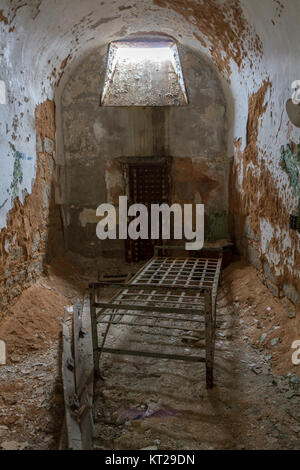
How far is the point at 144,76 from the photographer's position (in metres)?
5.86

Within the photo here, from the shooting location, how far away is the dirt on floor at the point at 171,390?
206 cm

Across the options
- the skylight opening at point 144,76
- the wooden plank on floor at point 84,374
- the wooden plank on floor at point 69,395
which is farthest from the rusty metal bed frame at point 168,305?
the skylight opening at point 144,76

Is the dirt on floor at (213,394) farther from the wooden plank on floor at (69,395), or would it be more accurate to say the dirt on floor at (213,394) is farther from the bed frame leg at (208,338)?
the wooden plank on floor at (69,395)

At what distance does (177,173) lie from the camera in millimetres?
5809

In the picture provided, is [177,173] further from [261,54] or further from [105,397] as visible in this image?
[105,397]

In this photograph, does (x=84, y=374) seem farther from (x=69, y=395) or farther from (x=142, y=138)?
(x=142, y=138)

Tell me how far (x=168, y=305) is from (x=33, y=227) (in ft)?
6.37

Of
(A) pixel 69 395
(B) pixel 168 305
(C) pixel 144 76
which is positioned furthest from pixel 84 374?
(C) pixel 144 76

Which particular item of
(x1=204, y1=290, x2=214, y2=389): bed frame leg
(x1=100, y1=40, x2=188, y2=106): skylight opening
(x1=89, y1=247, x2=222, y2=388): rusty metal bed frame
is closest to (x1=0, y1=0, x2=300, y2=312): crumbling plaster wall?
(x1=100, y1=40, x2=188, y2=106): skylight opening

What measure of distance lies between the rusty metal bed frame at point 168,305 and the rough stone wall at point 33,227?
883 millimetres

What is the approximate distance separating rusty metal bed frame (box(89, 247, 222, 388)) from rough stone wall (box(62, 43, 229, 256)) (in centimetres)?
152

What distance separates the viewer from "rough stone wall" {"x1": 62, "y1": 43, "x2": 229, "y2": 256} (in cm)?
562

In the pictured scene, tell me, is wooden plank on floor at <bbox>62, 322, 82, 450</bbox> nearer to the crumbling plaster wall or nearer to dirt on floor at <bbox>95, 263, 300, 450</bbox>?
dirt on floor at <bbox>95, 263, 300, 450</bbox>

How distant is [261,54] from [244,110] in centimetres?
110
